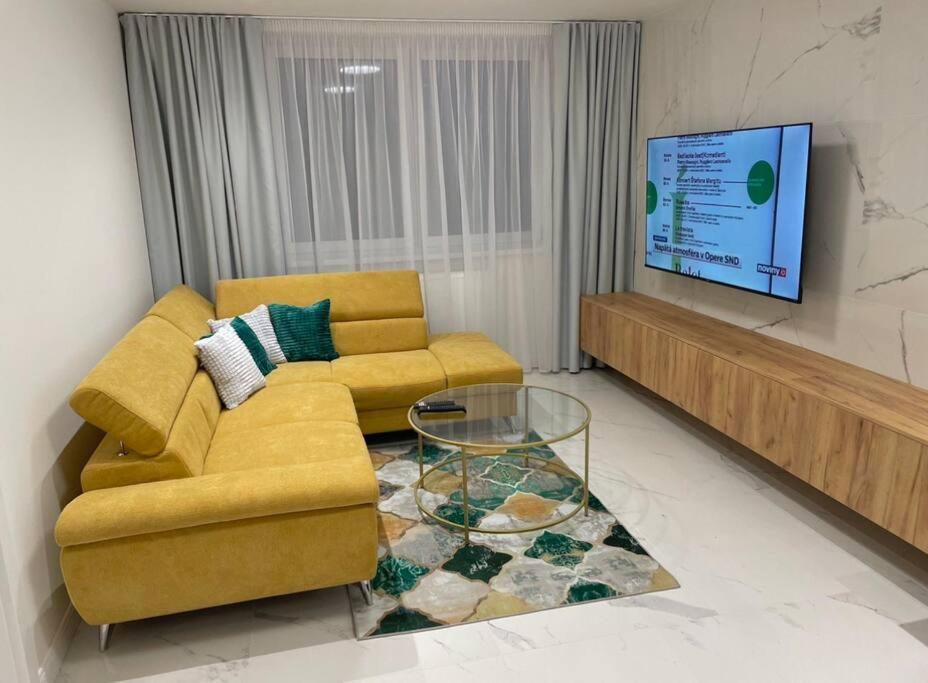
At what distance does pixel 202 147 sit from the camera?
4176 millimetres

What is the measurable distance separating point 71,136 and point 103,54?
936 mm

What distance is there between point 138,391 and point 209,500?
0.54 meters

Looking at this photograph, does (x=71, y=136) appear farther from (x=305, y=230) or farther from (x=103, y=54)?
(x=305, y=230)

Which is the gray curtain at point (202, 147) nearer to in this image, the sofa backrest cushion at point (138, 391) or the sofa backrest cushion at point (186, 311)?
the sofa backrest cushion at point (186, 311)

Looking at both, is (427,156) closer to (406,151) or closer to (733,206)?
(406,151)

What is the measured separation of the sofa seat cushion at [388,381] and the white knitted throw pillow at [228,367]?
49 centimetres

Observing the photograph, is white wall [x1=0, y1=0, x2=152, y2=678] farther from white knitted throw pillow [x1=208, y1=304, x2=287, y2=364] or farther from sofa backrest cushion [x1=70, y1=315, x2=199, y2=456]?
white knitted throw pillow [x1=208, y1=304, x2=287, y2=364]

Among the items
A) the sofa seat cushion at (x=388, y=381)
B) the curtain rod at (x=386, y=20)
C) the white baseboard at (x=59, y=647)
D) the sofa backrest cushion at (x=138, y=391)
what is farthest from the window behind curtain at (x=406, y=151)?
the white baseboard at (x=59, y=647)

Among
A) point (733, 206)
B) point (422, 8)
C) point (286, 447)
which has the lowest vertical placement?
point (286, 447)

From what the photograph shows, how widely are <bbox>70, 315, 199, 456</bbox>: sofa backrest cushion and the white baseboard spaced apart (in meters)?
0.63

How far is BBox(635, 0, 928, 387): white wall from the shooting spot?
273cm

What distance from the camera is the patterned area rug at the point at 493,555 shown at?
2420mm

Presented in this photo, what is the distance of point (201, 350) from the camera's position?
3.20 m

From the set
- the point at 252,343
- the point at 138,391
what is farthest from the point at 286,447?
the point at 252,343
